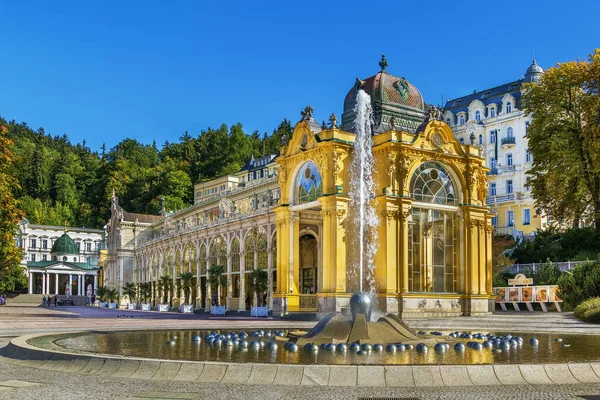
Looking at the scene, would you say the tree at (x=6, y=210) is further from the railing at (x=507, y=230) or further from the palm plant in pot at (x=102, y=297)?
the railing at (x=507, y=230)

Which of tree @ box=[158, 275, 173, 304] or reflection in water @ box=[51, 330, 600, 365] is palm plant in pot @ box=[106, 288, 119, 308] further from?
reflection in water @ box=[51, 330, 600, 365]

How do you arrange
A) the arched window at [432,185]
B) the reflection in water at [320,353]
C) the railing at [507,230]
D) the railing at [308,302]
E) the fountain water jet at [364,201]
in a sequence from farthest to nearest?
the railing at [507,230] < the railing at [308,302] < the arched window at [432,185] < the fountain water jet at [364,201] < the reflection in water at [320,353]

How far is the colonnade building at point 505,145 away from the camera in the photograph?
8125cm

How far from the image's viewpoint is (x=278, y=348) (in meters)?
16.6

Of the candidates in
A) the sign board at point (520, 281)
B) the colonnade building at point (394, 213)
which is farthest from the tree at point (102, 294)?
the sign board at point (520, 281)

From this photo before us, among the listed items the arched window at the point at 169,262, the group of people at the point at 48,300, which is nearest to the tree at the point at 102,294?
the group of people at the point at 48,300

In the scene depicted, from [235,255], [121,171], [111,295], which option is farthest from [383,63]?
[121,171]

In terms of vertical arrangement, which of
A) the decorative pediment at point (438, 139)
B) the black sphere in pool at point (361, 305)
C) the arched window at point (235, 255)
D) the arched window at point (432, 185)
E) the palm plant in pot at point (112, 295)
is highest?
the decorative pediment at point (438, 139)

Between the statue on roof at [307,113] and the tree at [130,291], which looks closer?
the statue on roof at [307,113]

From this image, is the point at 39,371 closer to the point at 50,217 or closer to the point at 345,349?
the point at 345,349

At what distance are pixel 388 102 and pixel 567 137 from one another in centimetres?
1175

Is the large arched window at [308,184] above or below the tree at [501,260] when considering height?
above

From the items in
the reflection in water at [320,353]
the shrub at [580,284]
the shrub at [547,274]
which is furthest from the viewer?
the shrub at [547,274]

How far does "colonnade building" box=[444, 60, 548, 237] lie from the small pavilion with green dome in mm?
78975
